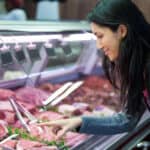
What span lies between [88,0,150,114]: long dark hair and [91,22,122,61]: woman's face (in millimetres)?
17

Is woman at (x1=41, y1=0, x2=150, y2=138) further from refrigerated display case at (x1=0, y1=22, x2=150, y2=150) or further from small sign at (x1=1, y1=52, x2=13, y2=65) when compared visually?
small sign at (x1=1, y1=52, x2=13, y2=65)

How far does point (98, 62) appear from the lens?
3.82 metres

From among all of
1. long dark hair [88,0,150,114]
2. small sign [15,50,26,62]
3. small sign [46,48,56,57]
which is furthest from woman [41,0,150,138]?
small sign [46,48,56,57]

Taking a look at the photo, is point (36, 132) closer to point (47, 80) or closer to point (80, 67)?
point (47, 80)

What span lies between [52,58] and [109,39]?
146 centimetres

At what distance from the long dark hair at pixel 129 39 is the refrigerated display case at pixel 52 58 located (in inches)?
19.7

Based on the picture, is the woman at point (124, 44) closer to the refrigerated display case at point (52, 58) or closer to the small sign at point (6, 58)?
the refrigerated display case at point (52, 58)

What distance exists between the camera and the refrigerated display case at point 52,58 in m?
2.52

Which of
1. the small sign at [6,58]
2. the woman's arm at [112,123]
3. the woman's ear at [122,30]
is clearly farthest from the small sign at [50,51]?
the woman's ear at [122,30]

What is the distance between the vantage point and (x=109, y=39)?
1.74 m

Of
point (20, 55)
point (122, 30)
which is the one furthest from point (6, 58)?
point (122, 30)

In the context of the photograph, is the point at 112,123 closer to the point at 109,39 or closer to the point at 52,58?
the point at 109,39

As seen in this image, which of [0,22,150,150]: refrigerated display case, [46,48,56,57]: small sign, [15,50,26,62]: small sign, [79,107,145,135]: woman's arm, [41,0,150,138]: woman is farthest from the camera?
[46,48,56,57]: small sign

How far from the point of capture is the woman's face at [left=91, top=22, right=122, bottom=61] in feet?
5.70
